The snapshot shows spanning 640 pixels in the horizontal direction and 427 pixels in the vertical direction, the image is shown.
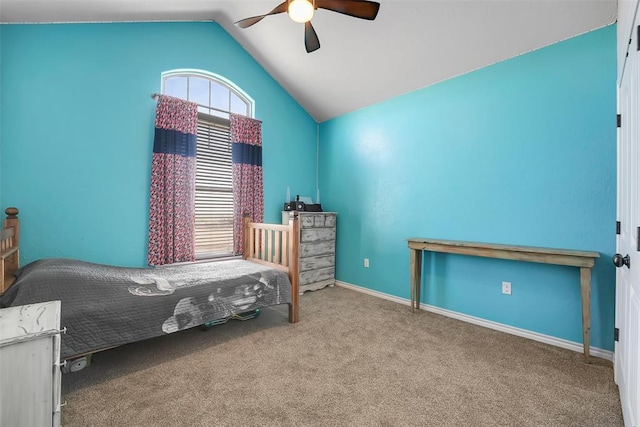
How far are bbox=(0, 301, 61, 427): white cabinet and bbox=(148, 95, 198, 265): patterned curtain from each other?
1.76m

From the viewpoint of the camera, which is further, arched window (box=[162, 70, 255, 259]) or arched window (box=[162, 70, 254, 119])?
arched window (box=[162, 70, 255, 259])

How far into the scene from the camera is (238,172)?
11.1 feet

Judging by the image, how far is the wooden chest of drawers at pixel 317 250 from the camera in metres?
3.59

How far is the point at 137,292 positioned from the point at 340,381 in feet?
4.73

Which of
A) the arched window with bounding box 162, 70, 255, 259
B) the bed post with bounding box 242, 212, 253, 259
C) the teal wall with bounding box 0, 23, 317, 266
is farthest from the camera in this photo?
the bed post with bounding box 242, 212, 253, 259

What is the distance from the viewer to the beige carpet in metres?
1.44

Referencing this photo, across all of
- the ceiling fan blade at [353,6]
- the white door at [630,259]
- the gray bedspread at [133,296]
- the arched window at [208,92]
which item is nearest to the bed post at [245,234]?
the gray bedspread at [133,296]

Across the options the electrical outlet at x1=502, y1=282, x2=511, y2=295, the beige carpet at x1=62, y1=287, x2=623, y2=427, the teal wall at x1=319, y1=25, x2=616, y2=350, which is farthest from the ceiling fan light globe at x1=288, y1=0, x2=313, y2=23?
the electrical outlet at x1=502, y1=282, x2=511, y2=295

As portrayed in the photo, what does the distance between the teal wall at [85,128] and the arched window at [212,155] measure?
20cm

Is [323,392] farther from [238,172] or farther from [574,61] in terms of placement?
[574,61]

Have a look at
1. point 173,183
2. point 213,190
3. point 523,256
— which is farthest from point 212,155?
point 523,256

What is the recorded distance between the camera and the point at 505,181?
2551mm

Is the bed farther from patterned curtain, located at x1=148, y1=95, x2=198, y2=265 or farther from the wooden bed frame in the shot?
patterned curtain, located at x1=148, y1=95, x2=198, y2=265

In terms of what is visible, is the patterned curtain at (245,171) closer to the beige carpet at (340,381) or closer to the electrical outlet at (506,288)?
the beige carpet at (340,381)
